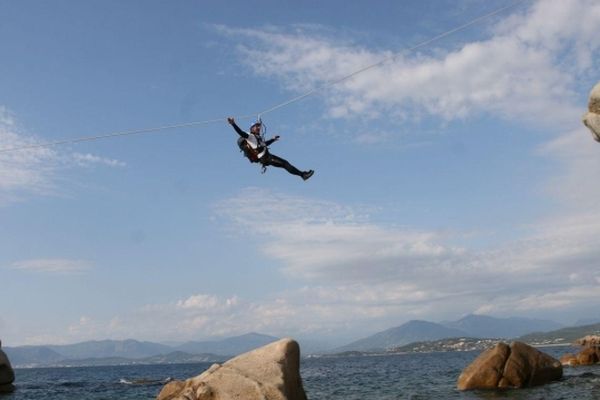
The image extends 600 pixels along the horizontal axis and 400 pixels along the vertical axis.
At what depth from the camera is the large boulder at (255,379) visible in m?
15.8

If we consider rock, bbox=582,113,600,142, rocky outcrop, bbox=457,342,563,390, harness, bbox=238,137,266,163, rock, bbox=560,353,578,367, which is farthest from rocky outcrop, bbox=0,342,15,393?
rock, bbox=560,353,578,367

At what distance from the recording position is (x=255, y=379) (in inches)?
640

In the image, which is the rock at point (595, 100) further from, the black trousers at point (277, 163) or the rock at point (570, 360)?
the rock at point (570, 360)

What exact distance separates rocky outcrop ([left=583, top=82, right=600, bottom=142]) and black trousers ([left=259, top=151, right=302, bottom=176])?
12865 millimetres

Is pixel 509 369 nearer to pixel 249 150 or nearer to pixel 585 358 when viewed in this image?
pixel 249 150

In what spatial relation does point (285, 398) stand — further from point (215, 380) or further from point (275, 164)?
point (275, 164)

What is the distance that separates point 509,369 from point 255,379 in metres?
17.8

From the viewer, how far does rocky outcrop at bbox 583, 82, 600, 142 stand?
22.0 m

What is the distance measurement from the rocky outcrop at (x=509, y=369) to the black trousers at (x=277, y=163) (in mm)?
17809

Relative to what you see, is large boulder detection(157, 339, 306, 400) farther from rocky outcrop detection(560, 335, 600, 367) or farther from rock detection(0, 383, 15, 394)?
rock detection(0, 383, 15, 394)

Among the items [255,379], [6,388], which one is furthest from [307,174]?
[6,388]

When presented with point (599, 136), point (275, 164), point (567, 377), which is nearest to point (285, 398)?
point (275, 164)

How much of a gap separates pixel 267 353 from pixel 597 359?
146 feet

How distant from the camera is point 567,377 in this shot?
33.8 metres
